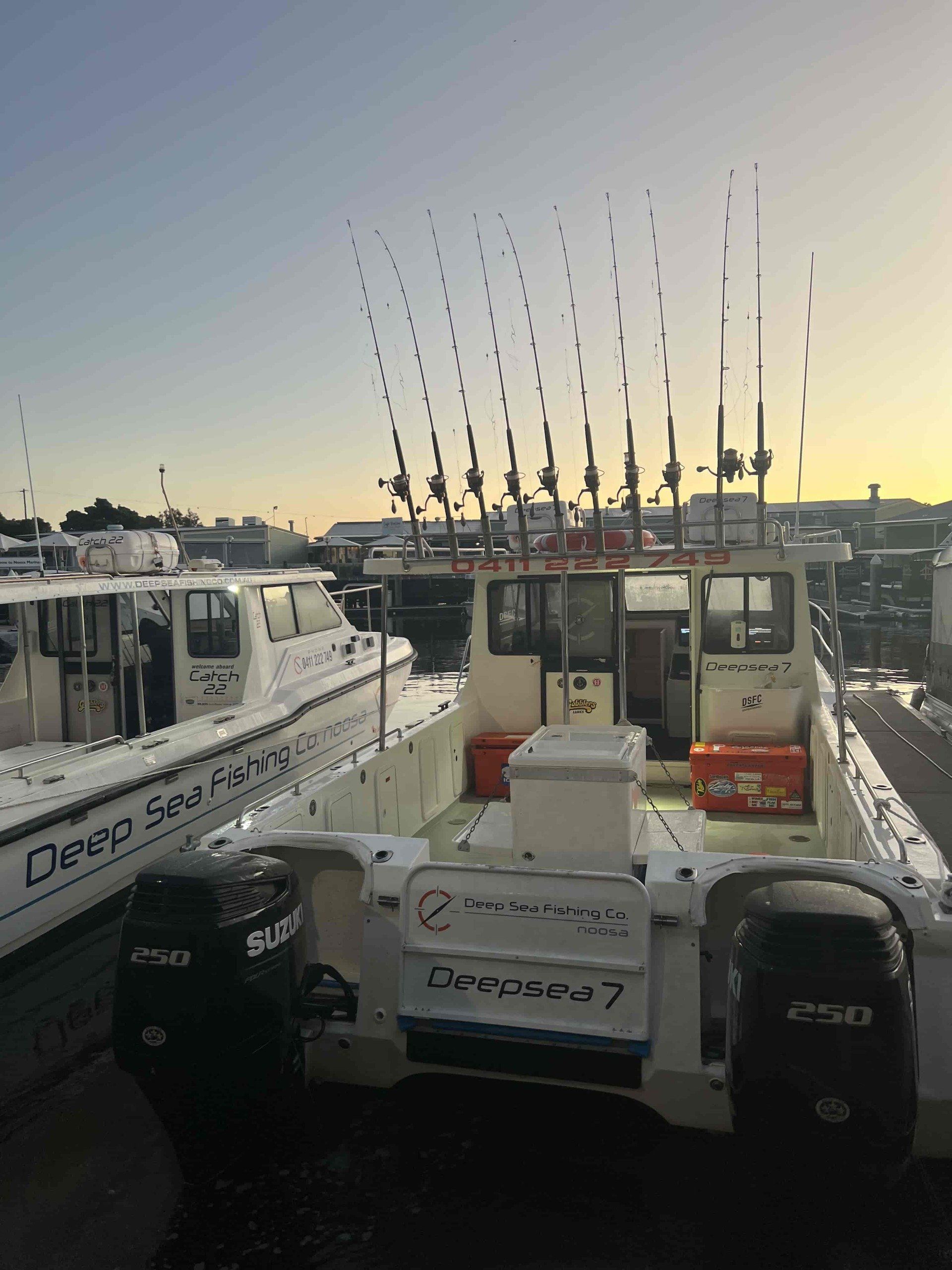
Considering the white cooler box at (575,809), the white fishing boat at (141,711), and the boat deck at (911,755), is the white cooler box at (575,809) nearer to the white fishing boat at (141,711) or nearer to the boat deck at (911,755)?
the white fishing boat at (141,711)

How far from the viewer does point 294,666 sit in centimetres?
913

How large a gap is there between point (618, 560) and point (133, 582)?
4.07m

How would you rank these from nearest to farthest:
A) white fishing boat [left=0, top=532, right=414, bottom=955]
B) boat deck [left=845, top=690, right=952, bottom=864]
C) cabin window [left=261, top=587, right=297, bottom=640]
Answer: white fishing boat [left=0, top=532, right=414, bottom=955]
cabin window [left=261, top=587, right=297, bottom=640]
boat deck [left=845, top=690, right=952, bottom=864]

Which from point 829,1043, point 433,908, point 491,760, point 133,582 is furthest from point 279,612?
point 829,1043

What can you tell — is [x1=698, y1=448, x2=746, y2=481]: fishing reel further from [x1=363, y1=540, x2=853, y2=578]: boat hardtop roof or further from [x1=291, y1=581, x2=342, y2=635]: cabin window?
[x1=291, y1=581, x2=342, y2=635]: cabin window

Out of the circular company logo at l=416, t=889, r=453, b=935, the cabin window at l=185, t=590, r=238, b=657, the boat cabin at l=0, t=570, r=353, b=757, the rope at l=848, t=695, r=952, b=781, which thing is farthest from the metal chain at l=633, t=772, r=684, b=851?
the rope at l=848, t=695, r=952, b=781

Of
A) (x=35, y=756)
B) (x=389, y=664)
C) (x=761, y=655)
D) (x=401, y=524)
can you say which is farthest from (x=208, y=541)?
(x=761, y=655)

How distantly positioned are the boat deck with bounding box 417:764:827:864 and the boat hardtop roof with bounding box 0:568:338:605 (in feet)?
9.91

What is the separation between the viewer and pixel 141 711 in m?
7.00

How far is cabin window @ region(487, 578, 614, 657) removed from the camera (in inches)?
255

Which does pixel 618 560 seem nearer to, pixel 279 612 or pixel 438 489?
pixel 438 489

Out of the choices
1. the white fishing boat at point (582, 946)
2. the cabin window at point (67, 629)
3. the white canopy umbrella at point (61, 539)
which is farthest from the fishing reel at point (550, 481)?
the white canopy umbrella at point (61, 539)

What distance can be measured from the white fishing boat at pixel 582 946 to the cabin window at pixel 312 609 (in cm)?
447

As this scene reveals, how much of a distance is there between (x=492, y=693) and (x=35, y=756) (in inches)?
151
